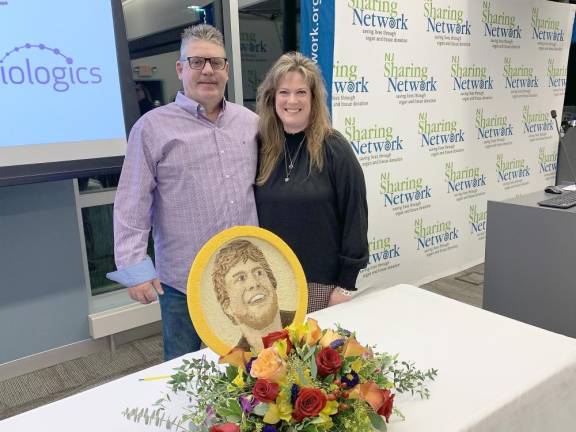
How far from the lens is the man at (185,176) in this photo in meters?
1.50

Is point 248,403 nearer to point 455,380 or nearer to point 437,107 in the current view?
point 455,380

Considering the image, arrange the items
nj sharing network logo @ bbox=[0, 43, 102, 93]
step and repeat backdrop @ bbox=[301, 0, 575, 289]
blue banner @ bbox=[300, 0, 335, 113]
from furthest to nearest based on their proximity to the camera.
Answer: step and repeat backdrop @ bbox=[301, 0, 575, 289]
blue banner @ bbox=[300, 0, 335, 113]
nj sharing network logo @ bbox=[0, 43, 102, 93]

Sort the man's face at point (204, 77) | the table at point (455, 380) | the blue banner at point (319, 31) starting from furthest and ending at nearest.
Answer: the blue banner at point (319, 31)
the man's face at point (204, 77)
the table at point (455, 380)

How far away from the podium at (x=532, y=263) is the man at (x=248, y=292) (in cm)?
174

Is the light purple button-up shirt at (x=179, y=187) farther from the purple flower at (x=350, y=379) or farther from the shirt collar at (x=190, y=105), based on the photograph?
the purple flower at (x=350, y=379)

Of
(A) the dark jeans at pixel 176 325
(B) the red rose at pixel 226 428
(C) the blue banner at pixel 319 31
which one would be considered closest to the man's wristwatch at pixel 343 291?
(A) the dark jeans at pixel 176 325

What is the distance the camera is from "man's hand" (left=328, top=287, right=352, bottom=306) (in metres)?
1.61

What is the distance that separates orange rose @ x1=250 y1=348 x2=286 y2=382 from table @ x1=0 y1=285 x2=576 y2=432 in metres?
0.30

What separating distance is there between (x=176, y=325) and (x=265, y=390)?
1.02 m

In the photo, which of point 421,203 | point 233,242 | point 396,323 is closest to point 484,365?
point 396,323

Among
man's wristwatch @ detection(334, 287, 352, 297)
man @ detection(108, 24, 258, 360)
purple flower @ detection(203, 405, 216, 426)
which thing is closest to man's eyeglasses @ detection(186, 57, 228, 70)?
man @ detection(108, 24, 258, 360)

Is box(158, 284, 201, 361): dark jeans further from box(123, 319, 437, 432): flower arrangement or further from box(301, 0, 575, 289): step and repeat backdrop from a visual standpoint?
box(301, 0, 575, 289): step and repeat backdrop

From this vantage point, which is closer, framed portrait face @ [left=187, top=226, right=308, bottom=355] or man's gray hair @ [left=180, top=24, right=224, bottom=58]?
framed portrait face @ [left=187, top=226, right=308, bottom=355]

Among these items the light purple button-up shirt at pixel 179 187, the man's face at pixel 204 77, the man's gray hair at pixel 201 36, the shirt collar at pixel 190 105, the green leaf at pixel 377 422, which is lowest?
the green leaf at pixel 377 422
